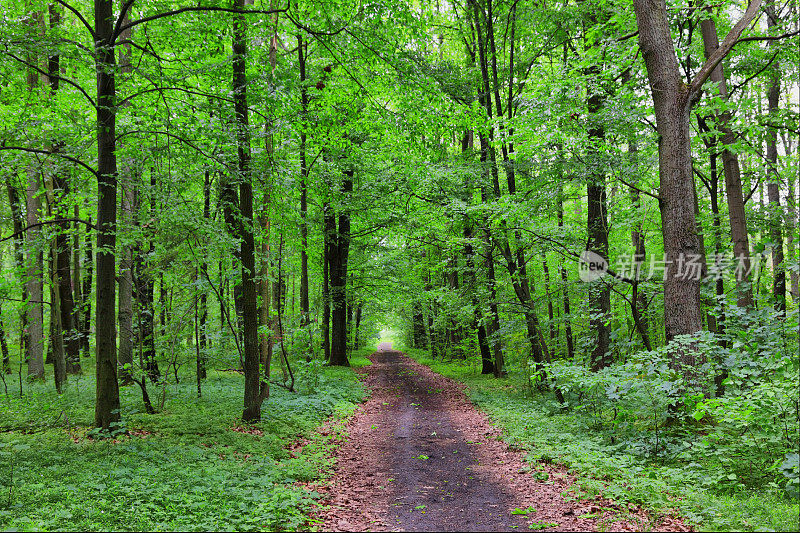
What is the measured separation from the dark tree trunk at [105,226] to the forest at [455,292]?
39mm

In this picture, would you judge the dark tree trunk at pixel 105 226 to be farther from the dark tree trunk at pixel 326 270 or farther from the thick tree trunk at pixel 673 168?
the dark tree trunk at pixel 326 270

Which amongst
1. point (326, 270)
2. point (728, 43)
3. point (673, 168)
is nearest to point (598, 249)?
point (673, 168)

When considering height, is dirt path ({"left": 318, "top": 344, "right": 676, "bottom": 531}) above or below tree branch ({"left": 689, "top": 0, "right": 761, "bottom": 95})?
below

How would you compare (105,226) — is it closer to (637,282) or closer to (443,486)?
(443,486)

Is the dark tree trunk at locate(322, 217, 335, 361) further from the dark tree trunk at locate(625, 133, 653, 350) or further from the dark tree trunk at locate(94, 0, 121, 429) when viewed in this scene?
the dark tree trunk at locate(625, 133, 653, 350)

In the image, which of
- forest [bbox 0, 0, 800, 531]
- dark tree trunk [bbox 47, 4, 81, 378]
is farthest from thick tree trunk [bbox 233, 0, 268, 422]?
dark tree trunk [bbox 47, 4, 81, 378]

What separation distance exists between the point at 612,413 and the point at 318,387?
25.4 feet

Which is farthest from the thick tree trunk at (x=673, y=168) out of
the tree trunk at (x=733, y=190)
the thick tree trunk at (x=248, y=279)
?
the thick tree trunk at (x=248, y=279)

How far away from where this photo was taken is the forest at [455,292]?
16.5 ft

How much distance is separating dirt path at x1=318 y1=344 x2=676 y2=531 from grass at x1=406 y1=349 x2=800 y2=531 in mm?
284

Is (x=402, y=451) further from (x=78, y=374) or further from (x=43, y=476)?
(x=78, y=374)

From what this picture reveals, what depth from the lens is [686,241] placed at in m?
6.70

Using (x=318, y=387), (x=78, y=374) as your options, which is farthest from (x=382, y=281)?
(x=78, y=374)

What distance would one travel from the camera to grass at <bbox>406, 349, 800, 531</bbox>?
412cm
